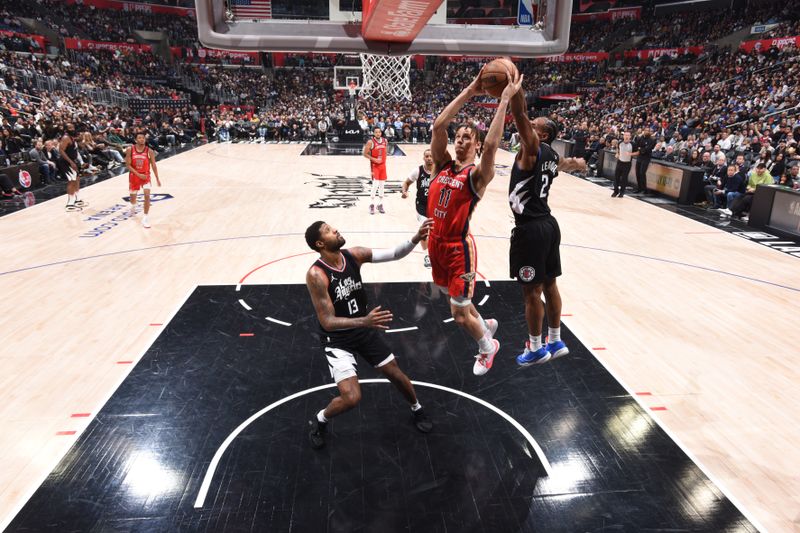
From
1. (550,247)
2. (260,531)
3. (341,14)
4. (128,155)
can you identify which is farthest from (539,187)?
(128,155)

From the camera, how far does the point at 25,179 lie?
42.5 feet

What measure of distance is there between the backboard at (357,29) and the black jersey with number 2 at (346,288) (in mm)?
3508

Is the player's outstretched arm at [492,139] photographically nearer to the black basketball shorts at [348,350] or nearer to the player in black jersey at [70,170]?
the black basketball shorts at [348,350]

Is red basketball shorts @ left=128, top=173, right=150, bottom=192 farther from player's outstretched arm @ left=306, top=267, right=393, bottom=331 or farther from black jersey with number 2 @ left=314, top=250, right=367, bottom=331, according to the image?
player's outstretched arm @ left=306, top=267, right=393, bottom=331

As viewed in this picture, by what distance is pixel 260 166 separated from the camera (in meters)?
18.4

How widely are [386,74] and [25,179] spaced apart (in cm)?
920

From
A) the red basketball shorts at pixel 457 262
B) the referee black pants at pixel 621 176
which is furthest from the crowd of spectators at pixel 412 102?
the red basketball shorts at pixel 457 262

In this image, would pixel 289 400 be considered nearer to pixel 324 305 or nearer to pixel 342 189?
pixel 324 305

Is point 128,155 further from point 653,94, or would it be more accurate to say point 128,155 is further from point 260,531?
point 653,94

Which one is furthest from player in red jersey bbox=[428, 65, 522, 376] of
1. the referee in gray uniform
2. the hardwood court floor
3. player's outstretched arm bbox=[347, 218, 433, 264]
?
the referee in gray uniform

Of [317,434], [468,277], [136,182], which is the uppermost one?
[468,277]

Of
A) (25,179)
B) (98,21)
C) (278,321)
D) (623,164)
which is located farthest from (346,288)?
(98,21)

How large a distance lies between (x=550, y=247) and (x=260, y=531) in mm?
2785

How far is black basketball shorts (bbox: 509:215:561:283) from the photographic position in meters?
4.01
